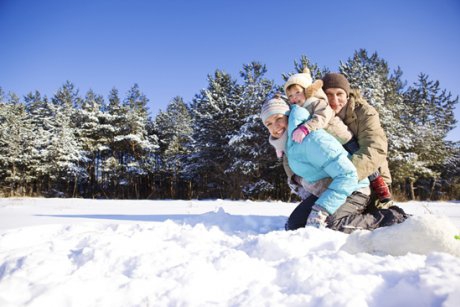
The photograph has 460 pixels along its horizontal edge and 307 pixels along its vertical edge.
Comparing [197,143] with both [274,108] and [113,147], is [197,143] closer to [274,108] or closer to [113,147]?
[113,147]

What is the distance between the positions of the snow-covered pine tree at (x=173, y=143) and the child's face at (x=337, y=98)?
19517mm

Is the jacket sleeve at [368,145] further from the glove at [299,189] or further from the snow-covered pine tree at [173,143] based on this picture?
the snow-covered pine tree at [173,143]

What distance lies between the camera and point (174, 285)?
47.1 inches

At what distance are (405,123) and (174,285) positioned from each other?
2088 cm

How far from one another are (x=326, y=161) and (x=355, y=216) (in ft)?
1.81

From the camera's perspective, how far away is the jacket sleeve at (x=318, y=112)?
2.38m

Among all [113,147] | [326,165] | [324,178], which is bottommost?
[324,178]

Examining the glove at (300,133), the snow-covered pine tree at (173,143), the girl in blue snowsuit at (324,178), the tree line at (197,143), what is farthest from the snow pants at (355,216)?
the snow-covered pine tree at (173,143)

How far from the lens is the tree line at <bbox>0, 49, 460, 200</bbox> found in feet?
52.7

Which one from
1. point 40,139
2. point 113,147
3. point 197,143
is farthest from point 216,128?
point 40,139

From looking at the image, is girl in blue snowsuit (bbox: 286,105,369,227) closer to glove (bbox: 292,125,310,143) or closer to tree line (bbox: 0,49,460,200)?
glove (bbox: 292,125,310,143)

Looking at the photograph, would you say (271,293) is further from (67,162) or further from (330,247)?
(67,162)

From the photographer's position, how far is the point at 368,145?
8.49ft

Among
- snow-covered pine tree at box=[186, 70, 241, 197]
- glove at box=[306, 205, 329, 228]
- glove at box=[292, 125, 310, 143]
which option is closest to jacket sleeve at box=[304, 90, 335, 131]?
glove at box=[292, 125, 310, 143]
